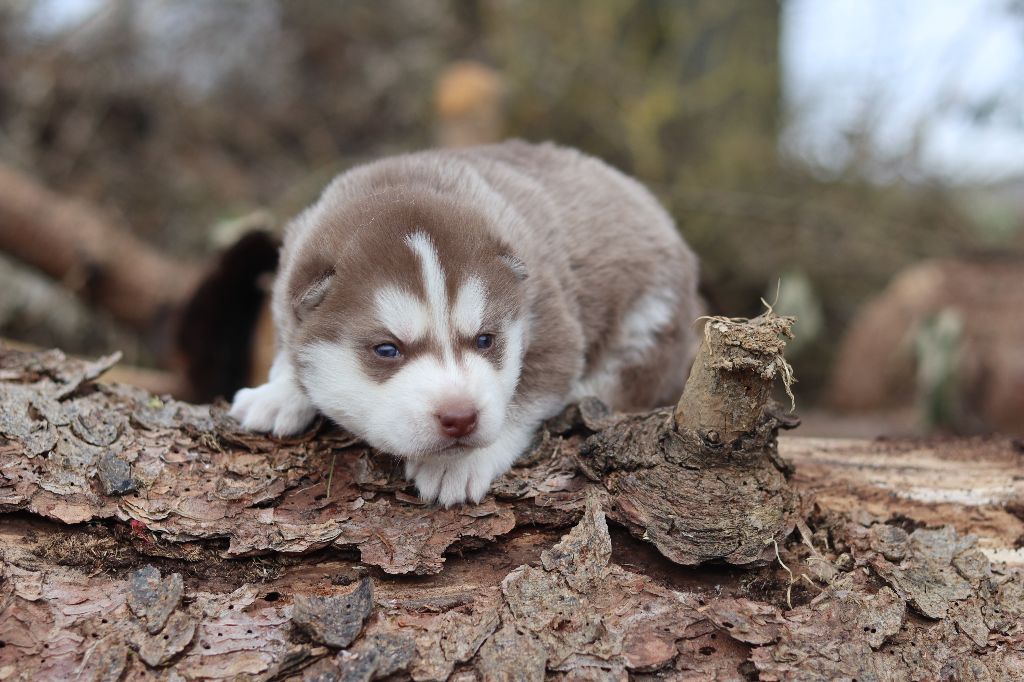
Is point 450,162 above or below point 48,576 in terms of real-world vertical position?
above

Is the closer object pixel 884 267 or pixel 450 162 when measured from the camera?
pixel 450 162

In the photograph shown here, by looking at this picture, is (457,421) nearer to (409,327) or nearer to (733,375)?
(409,327)

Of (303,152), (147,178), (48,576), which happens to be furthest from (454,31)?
(48,576)

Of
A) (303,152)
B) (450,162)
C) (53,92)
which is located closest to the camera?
(450,162)

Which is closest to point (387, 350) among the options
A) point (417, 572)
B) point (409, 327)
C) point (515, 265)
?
point (409, 327)

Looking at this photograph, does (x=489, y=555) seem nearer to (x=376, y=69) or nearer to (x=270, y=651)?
(x=270, y=651)

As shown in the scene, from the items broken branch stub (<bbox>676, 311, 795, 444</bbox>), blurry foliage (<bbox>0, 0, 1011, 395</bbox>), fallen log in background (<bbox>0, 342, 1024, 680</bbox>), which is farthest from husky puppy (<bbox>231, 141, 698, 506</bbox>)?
blurry foliage (<bbox>0, 0, 1011, 395</bbox>)

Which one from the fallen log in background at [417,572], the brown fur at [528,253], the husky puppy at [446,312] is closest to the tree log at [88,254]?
the brown fur at [528,253]
